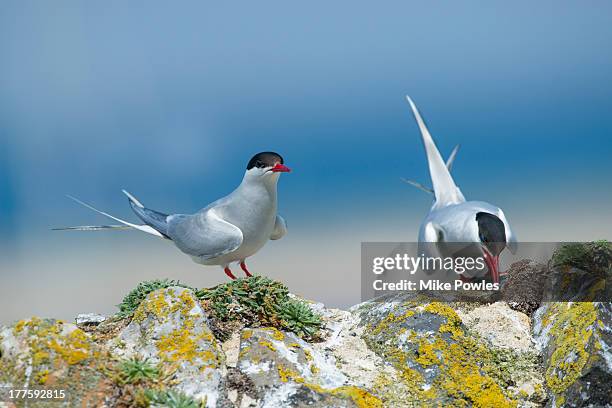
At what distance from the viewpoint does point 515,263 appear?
6.78 meters

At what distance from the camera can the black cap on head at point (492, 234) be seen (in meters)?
6.49

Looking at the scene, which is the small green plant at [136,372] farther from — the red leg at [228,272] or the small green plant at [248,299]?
the red leg at [228,272]

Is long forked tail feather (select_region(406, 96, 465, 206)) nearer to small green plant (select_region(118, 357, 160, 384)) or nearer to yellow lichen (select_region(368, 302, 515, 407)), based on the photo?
yellow lichen (select_region(368, 302, 515, 407))

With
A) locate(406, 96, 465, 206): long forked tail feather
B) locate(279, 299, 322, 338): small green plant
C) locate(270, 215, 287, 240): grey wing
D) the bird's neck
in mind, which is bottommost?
locate(279, 299, 322, 338): small green plant

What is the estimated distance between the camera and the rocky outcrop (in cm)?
448

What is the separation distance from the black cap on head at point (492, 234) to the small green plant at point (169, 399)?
358 cm

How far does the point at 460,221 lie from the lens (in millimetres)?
6820

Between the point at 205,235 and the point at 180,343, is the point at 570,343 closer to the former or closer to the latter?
the point at 180,343

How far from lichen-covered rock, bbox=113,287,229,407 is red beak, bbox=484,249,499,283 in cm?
311

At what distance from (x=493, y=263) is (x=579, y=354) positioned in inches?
60.3

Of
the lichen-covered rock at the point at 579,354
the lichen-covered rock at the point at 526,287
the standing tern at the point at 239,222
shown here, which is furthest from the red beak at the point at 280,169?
the lichen-covered rock at the point at 579,354

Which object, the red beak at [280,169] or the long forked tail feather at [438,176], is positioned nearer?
the red beak at [280,169]

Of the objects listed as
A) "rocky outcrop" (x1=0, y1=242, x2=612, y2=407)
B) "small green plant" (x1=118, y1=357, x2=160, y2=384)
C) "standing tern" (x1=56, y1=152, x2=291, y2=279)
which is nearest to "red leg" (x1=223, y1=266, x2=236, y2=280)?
"standing tern" (x1=56, y1=152, x2=291, y2=279)

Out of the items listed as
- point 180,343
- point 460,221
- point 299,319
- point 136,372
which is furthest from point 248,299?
point 460,221
